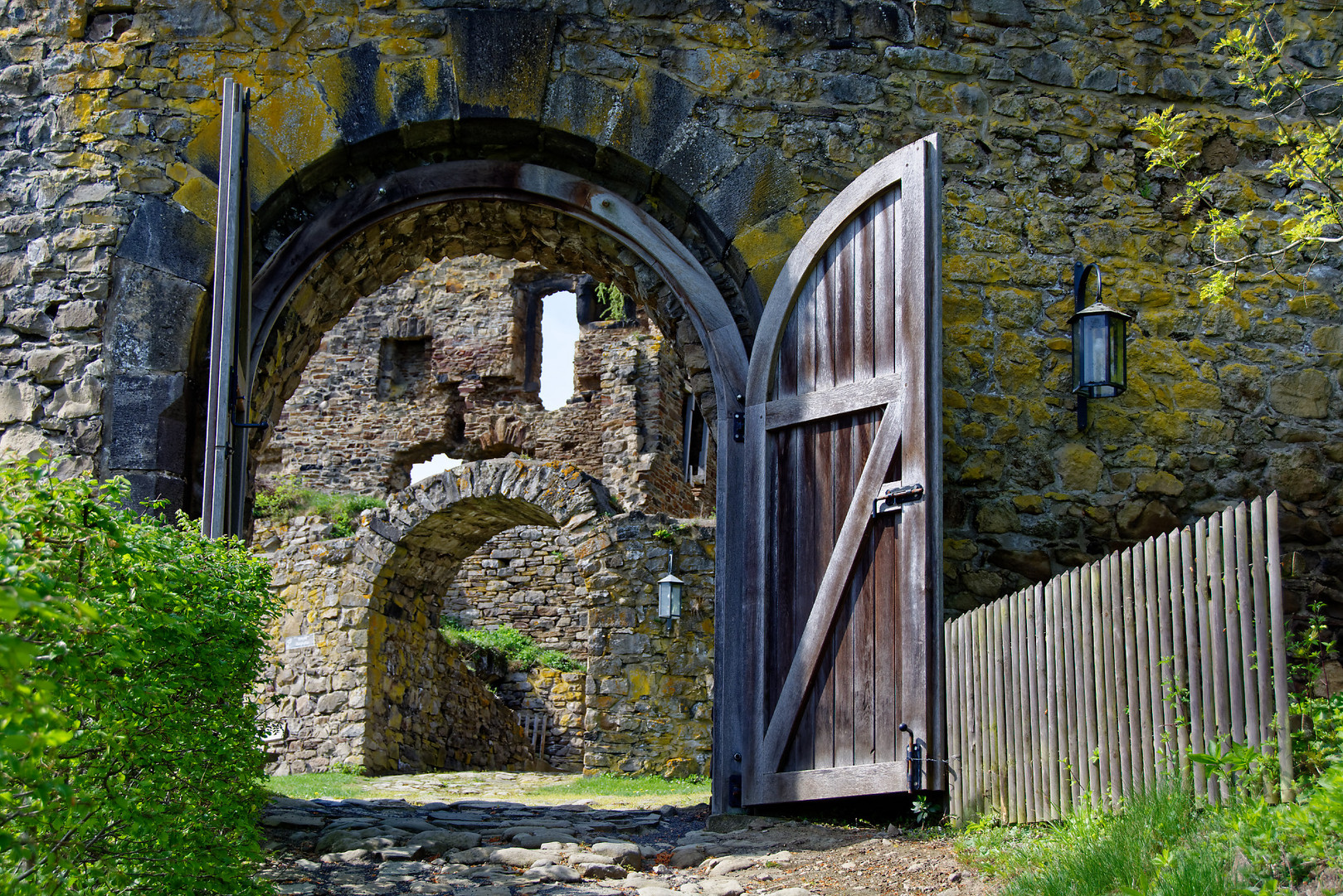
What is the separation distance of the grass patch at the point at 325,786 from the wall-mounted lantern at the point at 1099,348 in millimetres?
4783

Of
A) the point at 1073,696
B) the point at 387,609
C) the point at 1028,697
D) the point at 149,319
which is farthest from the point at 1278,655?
the point at 387,609

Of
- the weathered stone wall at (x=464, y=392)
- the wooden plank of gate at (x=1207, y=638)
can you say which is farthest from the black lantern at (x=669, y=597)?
the weathered stone wall at (x=464, y=392)

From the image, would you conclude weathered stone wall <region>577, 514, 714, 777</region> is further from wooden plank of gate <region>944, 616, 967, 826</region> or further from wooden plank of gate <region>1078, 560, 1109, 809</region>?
wooden plank of gate <region>1078, 560, 1109, 809</region>

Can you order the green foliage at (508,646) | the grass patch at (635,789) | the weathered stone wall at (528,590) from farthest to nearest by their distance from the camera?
the weathered stone wall at (528,590)
the green foliage at (508,646)
the grass patch at (635,789)

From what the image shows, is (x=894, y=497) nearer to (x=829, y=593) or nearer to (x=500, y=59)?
(x=829, y=593)

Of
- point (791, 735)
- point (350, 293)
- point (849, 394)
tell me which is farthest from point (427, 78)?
point (791, 735)

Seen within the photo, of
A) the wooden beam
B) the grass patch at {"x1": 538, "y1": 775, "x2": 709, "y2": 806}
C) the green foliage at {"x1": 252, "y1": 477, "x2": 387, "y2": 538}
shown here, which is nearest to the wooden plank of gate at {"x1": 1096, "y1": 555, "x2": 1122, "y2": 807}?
the wooden beam

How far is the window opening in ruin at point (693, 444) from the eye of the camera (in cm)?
1802

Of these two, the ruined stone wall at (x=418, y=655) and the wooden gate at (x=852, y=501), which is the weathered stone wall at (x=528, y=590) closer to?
the ruined stone wall at (x=418, y=655)

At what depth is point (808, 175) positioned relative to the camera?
5.83 meters

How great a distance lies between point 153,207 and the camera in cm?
564

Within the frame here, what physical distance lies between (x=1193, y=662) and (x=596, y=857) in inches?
87.8

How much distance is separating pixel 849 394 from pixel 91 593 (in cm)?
320

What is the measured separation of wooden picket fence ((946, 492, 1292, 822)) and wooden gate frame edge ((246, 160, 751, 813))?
108 centimetres
